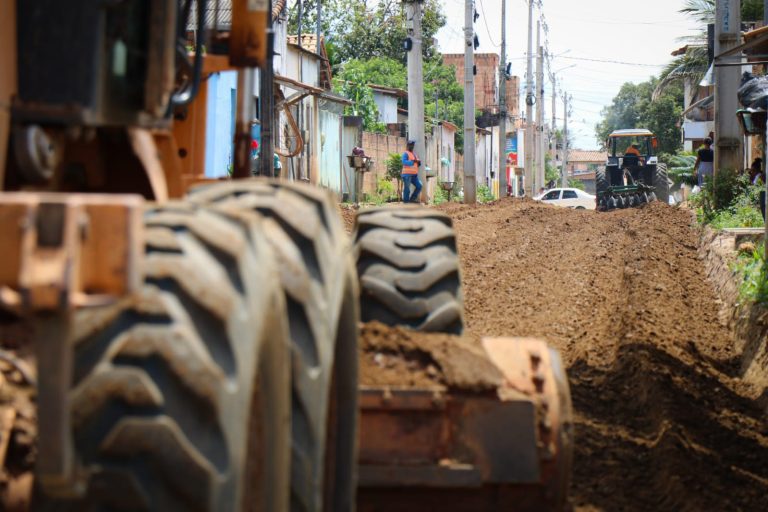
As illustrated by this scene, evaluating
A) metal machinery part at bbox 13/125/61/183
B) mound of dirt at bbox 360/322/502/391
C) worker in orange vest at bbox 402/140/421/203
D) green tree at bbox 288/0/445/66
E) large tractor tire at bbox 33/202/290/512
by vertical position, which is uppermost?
green tree at bbox 288/0/445/66

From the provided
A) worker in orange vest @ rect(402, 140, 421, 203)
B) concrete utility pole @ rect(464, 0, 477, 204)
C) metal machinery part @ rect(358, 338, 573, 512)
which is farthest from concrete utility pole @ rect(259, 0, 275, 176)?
concrete utility pole @ rect(464, 0, 477, 204)

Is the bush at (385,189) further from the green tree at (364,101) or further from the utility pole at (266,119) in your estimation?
the utility pole at (266,119)

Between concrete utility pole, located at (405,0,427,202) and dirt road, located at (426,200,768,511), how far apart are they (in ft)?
37.3

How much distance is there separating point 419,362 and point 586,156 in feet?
575

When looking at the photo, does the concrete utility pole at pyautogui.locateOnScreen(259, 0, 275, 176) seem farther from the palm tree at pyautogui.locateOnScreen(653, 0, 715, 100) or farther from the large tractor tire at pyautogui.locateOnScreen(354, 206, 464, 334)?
the palm tree at pyautogui.locateOnScreen(653, 0, 715, 100)

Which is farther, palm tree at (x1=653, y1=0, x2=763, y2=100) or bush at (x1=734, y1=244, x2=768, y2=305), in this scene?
palm tree at (x1=653, y1=0, x2=763, y2=100)

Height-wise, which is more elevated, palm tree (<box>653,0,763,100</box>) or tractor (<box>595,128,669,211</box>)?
palm tree (<box>653,0,763,100</box>)

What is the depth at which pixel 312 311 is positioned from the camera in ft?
11.2

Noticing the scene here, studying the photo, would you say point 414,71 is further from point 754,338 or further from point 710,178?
point 754,338

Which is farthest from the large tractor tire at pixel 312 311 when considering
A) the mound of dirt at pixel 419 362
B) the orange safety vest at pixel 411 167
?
the orange safety vest at pixel 411 167

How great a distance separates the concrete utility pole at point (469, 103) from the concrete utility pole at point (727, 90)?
1934 cm

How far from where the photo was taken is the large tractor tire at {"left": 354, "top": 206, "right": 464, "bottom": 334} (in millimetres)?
5383

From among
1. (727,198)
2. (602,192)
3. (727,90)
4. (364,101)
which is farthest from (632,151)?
(727,198)

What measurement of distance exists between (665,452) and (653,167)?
3862 centimetres
